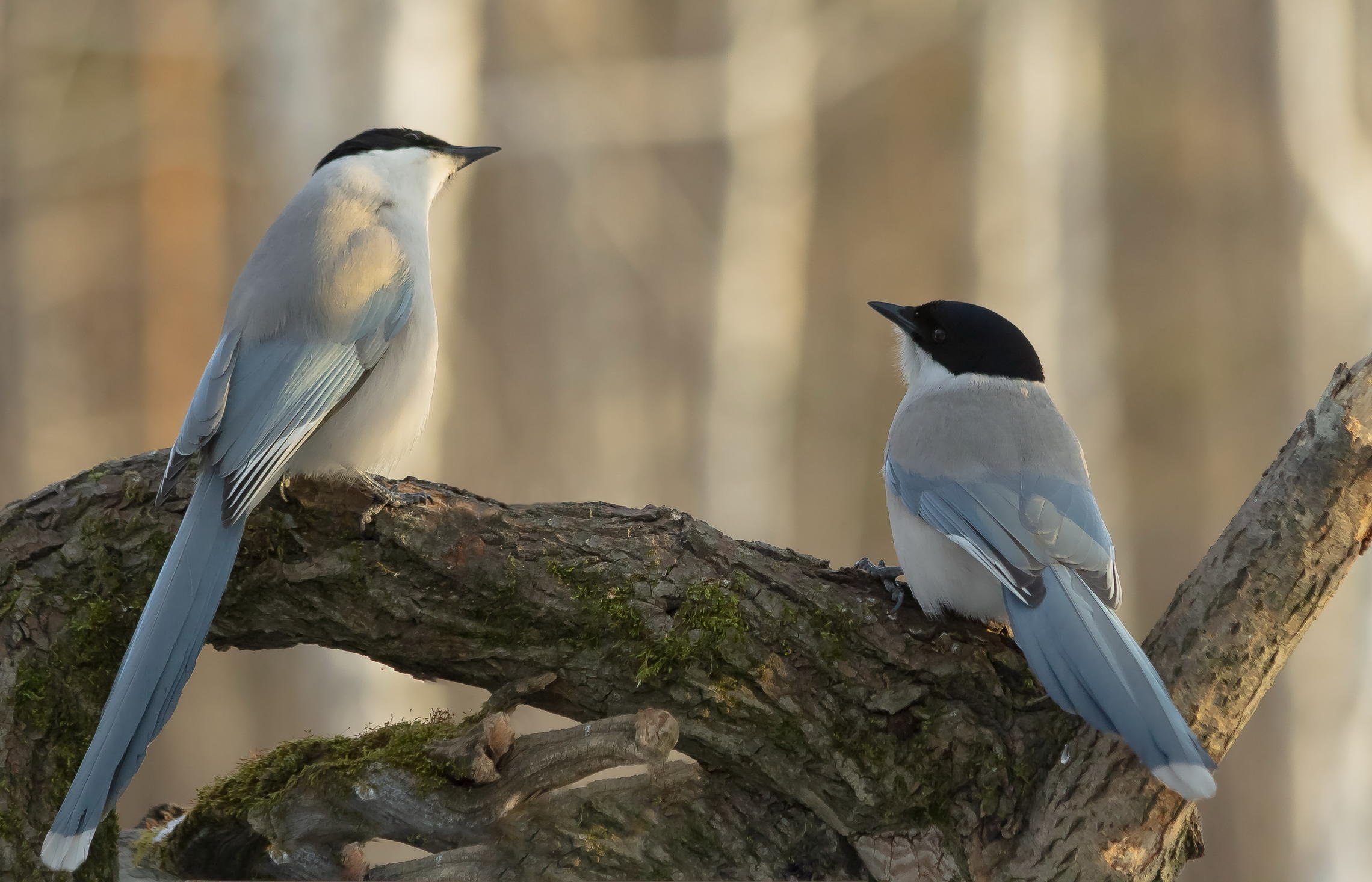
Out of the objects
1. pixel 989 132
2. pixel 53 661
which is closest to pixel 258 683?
pixel 53 661

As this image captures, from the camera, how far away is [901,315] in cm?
383

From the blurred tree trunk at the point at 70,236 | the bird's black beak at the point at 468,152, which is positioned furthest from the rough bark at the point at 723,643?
the blurred tree trunk at the point at 70,236

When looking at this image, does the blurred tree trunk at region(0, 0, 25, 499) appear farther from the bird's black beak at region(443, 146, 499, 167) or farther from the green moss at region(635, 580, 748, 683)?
the green moss at region(635, 580, 748, 683)

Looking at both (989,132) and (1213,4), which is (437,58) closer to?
(989,132)

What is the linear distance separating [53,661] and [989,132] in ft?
25.0

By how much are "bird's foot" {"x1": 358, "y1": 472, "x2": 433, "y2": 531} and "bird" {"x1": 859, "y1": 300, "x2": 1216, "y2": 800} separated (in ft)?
3.82

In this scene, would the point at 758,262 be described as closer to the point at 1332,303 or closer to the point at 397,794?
the point at 1332,303

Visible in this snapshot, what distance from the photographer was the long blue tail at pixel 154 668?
2402 mm

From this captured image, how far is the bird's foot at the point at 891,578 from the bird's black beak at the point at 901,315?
907 mm

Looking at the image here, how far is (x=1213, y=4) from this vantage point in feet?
31.2

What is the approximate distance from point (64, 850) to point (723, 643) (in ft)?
4.67

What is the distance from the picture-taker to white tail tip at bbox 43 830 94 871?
7.80 feet

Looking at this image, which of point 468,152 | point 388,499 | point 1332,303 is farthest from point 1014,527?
point 1332,303

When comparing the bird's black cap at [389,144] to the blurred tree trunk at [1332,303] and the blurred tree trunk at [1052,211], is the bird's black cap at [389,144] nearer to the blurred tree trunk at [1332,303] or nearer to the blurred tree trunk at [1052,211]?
the blurred tree trunk at [1052,211]
